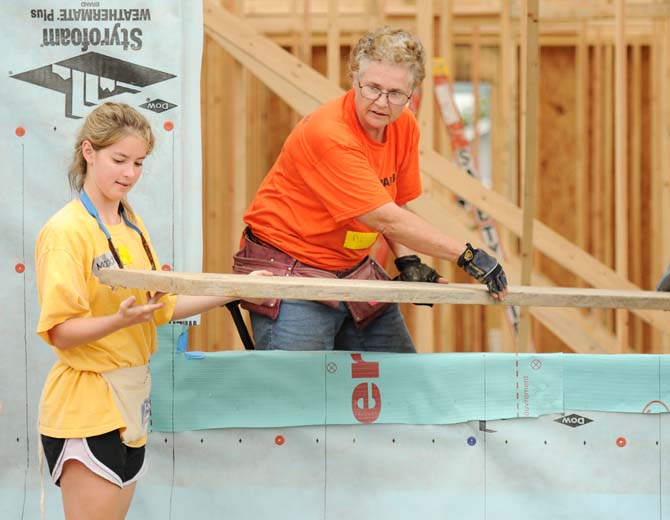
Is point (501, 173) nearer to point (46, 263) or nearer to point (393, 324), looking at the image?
point (393, 324)

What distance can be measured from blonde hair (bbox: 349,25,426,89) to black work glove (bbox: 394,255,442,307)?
615 millimetres

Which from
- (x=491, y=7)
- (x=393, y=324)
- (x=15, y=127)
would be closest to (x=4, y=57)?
(x=15, y=127)

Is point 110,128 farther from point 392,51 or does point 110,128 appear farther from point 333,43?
point 333,43

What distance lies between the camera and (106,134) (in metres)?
2.18

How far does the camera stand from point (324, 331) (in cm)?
290

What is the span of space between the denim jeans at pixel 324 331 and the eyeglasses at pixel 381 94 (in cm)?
64

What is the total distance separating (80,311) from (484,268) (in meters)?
1.08

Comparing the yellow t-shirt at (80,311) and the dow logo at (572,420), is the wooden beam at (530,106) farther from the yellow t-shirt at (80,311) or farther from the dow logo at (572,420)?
the yellow t-shirt at (80,311)

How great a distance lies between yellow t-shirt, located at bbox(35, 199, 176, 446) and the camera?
209 centimetres

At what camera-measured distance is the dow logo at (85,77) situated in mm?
2967

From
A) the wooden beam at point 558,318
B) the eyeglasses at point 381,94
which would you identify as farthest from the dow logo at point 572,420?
the wooden beam at point 558,318

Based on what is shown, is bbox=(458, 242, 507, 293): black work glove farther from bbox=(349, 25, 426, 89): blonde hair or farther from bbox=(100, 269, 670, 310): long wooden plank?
bbox=(349, 25, 426, 89): blonde hair

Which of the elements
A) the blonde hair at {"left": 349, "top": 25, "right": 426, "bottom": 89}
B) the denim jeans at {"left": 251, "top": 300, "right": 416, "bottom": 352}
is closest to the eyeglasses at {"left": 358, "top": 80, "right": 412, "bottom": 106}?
the blonde hair at {"left": 349, "top": 25, "right": 426, "bottom": 89}

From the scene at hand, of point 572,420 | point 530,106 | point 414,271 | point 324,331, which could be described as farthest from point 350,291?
point 572,420
